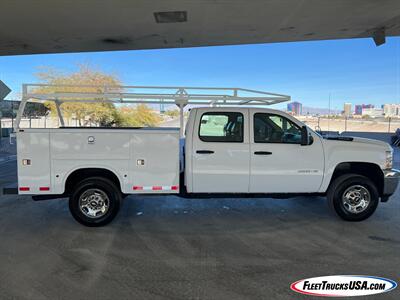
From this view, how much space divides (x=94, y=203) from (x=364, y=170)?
4.90 m

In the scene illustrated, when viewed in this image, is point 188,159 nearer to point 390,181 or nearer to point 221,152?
point 221,152

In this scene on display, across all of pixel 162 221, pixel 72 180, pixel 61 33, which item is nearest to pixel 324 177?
pixel 162 221

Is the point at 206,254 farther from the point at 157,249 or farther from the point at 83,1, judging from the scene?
the point at 83,1

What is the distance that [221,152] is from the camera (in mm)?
5391

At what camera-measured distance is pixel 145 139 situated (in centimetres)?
523

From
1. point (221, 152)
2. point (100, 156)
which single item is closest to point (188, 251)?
point (221, 152)

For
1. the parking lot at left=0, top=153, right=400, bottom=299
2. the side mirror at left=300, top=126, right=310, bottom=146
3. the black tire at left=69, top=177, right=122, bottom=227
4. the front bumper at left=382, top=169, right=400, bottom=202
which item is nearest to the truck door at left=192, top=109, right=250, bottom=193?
the parking lot at left=0, top=153, right=400, bottom=299

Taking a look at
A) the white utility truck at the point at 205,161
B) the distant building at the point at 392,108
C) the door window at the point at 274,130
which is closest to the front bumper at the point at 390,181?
the white utility truck at the point at 205,161

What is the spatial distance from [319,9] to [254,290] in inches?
319

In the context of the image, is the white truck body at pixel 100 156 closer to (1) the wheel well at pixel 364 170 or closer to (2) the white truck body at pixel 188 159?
(2) the white truck body at pixel 188 159

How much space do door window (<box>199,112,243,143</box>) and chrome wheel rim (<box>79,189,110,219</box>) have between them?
1960 millimetres

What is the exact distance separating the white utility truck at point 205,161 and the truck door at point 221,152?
2 centimetres

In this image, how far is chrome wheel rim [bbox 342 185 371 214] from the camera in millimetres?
5656

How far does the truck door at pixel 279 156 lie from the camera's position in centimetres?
546
